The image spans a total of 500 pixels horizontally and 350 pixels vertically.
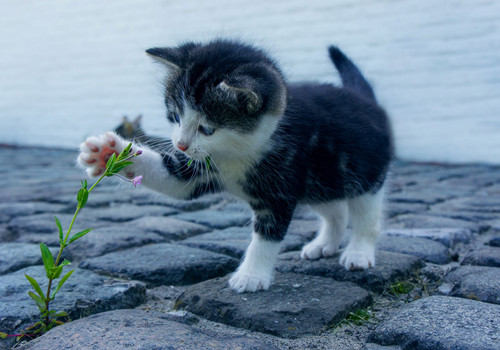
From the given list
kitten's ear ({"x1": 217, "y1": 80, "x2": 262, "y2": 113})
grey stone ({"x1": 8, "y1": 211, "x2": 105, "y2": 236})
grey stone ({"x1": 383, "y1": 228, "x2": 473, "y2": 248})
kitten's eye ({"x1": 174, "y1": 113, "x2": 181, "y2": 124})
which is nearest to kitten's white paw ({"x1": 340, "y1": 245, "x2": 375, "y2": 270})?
grey stone ({"x1": 383, "y1": 228, "x2": 473, "y2": 248})

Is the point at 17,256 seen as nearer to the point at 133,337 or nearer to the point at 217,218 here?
the point at 133,337

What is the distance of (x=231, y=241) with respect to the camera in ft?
8.82

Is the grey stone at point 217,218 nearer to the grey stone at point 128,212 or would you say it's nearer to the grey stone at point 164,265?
the grey stone at point 128,212

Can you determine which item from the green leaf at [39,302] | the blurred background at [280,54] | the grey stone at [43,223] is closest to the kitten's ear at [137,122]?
the blurred background at [280,54]

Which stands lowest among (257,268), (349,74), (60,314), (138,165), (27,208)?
(27,208)

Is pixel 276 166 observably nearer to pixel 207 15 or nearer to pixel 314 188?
pixel 314 188

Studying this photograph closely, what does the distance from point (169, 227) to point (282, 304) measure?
1.35 m

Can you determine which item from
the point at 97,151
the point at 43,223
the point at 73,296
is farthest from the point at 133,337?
the point at 43,223

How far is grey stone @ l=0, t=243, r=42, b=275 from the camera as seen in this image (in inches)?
84.3

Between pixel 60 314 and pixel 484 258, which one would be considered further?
pixel 484 258

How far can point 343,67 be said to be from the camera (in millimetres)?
3000

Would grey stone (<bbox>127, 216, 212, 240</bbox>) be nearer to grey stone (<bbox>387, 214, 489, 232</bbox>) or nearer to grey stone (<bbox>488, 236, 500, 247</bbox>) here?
grey stone (<bbox>387, 214, 489, 232</bbox>)

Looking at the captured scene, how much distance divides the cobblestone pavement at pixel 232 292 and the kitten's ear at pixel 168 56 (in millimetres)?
631

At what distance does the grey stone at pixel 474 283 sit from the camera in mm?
1763
